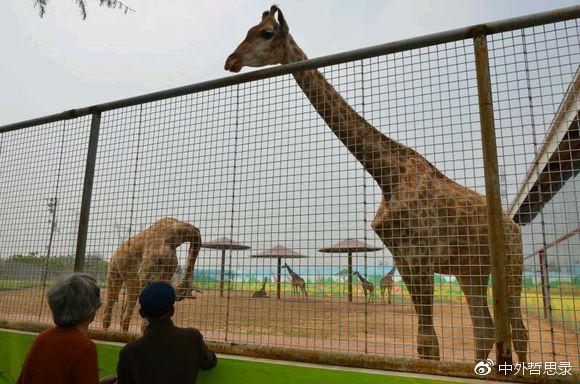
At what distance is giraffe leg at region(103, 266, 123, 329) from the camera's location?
11.8ft

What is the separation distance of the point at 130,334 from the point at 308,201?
5.22 feet

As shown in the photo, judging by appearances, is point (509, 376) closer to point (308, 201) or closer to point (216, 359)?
point (308, 201)

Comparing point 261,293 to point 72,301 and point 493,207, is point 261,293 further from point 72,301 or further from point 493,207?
point 493,207

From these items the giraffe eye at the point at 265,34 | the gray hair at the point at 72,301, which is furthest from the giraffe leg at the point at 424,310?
the giraffe eye at the point at 265,34

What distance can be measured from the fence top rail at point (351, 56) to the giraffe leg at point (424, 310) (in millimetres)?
1448

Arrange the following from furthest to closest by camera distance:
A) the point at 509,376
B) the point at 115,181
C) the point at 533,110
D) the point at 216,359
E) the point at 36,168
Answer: the point at 36,168 → the point at 115,181 → the point at 216,359 → the point at 533,110 → the point at 509,376

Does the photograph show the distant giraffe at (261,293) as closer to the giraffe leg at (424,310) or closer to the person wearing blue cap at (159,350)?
the person wearing blue cap at (159,350)

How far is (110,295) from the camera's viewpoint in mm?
3898

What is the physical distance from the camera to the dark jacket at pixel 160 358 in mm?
2260

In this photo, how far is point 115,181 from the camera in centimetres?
356

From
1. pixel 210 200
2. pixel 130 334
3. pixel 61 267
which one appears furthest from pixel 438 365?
pixel 61 267

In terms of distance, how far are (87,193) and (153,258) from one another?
2.52 feet

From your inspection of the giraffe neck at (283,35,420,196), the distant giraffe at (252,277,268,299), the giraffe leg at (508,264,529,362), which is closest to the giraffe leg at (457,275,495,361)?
the giraffe leg at (508,264,529,362)

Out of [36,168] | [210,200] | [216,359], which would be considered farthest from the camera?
[36,168]
